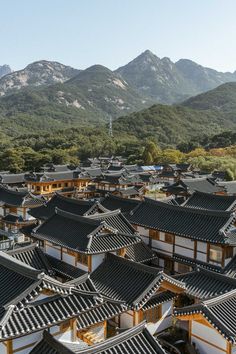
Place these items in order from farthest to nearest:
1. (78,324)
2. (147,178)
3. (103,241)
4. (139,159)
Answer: (139,159), (147,178), (103,241), (78,324)

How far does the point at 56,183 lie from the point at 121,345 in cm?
5234

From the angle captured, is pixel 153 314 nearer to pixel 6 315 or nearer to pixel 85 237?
pixel 85 237

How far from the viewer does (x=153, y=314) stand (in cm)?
1738

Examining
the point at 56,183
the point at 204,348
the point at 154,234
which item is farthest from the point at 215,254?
the point at 56,183

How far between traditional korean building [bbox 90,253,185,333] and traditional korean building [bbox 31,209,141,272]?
780 millimetres

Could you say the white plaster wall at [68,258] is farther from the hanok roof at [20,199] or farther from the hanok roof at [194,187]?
the hanok roof at [194,187]

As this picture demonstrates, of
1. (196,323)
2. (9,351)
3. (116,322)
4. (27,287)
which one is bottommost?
(116,322)

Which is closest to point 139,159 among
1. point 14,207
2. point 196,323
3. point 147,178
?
point 147,178

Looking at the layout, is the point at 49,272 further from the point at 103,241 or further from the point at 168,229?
the point at 168,229

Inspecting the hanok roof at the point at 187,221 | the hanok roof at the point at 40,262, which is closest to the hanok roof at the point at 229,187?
the hanok roof at the point at 187,221

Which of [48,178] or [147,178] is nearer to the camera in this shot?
[48,178]

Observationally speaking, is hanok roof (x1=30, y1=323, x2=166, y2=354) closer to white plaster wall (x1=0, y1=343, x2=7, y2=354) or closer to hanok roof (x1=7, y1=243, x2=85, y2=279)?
white plaster wall (x1=0, y1=343, x2=7, y2=354)

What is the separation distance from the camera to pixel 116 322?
57.5 feet

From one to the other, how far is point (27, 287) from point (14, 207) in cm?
3194
